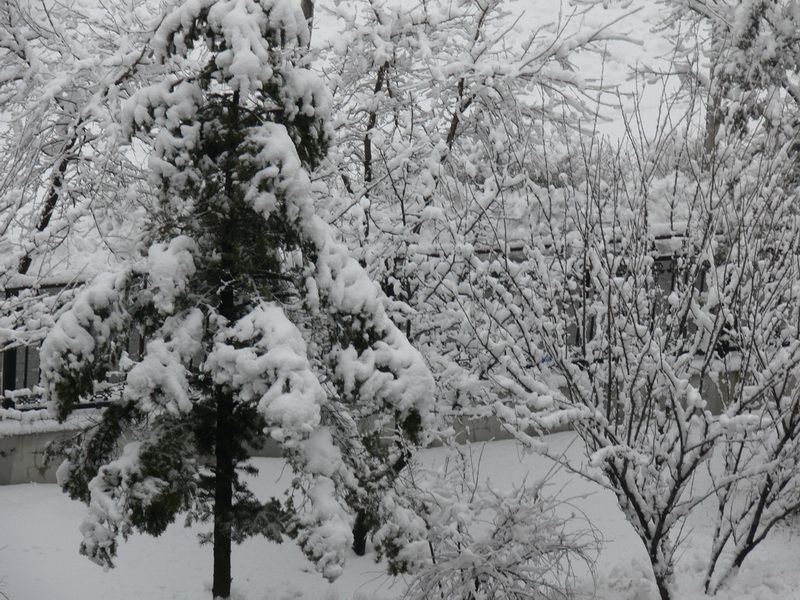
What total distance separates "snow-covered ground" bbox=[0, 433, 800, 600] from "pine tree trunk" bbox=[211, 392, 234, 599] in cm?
58

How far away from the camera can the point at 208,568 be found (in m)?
6.46

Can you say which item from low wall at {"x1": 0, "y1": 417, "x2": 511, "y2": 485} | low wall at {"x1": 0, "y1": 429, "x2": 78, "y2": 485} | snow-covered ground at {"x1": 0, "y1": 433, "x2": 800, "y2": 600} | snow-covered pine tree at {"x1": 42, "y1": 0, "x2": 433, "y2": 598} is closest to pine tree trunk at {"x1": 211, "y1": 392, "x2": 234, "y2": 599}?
snow-covered pine tree at {"x1": 42, "y1": 0, "x2": 433, "y2": 598}

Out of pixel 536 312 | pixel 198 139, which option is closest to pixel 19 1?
pixel 198 139

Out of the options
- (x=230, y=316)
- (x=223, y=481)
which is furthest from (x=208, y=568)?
(x=230, y=316)

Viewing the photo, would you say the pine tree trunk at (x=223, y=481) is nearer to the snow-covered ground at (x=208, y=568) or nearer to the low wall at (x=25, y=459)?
the snow-covered ground at (x=208, y=568)

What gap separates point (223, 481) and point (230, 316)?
1072 mm

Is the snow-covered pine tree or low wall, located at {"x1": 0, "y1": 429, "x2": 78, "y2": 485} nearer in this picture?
the snow-covered pine tree

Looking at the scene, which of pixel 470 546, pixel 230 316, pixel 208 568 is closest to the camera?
pixel 230 316

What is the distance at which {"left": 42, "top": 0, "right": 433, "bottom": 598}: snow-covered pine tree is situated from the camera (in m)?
4.49

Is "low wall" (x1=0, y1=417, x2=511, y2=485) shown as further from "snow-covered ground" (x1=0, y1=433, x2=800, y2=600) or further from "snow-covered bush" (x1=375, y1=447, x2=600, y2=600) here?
"snow-covered bush" (x1=375, y1=447, x2=600, y2=600)

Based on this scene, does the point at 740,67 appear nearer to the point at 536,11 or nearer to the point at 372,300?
the point at 372,300

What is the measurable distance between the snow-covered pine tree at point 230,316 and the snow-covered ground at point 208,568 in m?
1.16

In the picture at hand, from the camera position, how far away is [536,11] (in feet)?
80.6

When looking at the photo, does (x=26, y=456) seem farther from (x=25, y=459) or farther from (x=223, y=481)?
(x=223, y=481)
